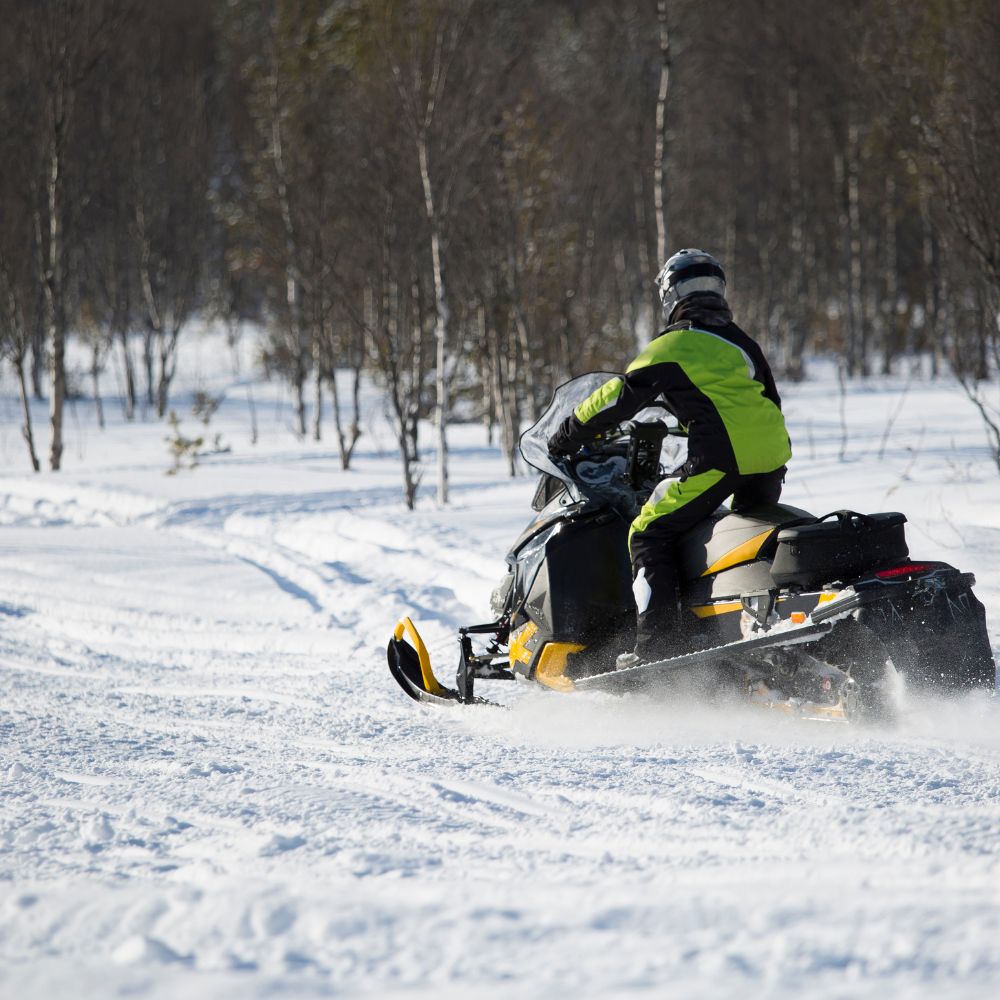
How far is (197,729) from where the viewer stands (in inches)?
154

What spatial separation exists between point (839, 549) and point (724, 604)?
0.48 metres

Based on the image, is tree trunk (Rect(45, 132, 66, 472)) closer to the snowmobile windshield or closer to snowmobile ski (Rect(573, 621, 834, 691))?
the snowmobile windshield

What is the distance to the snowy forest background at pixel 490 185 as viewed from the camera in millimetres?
9820

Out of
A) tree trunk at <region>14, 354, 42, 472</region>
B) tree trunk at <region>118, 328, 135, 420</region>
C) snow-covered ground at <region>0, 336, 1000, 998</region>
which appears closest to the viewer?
snow-covered ground at <region>0, 336, 1000, 998</region>

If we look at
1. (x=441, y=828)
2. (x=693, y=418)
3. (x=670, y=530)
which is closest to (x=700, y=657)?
(x=670, y=530)

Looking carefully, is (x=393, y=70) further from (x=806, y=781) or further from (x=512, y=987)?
(x=512, y=987)

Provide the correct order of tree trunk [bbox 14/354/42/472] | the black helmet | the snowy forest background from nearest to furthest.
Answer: the black helmet → the snowy forest background → tree trunk [bbox 14/354/42/472]

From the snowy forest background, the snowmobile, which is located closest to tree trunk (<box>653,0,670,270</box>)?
the snowy forest background

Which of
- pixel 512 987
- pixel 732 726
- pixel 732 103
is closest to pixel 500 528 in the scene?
pixel 732 726

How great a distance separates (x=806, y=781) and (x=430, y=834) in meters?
1.09

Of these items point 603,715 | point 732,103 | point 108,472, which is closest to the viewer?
point 603,715

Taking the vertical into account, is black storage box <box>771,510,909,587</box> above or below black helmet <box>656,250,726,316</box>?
below

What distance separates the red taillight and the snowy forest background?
16.0 ft

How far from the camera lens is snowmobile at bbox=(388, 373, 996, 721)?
3141 mm
